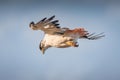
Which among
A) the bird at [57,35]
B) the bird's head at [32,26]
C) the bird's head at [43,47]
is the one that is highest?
the bird's head at [32,26]

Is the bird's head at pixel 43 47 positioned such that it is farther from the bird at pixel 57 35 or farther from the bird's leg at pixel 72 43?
the bird's leg at pixel 72 43

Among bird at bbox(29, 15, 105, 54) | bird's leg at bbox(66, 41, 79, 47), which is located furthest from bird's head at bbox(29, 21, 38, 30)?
bird's leg at bbox(66, 41, 79, 47)

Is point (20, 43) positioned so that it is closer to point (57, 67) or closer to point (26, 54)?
point (26, 54)

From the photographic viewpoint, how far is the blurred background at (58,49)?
75.4 inches

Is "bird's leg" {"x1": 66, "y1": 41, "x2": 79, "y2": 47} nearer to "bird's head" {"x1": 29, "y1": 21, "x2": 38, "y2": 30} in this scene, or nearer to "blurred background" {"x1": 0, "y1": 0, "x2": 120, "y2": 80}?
"blurred background" {"x1": 0, "y1": 0, "x2": 120, "y2": 80}

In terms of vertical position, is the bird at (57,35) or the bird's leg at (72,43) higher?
the bird at (57,35)

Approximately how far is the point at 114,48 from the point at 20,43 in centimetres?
56

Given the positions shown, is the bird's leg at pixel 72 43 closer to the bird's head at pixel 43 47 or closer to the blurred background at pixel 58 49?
the blurred background at pixel 58 49

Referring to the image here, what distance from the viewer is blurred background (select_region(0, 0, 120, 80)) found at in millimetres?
1914

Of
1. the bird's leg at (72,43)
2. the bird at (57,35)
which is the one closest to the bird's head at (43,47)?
the bird at (57,35)

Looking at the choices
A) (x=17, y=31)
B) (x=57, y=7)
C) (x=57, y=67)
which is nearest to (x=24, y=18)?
(x=17, y=31)

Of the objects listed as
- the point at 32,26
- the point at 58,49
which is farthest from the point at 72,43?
the point at 32,26

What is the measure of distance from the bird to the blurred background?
2 centimetres

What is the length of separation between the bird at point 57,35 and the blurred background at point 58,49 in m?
0.02
